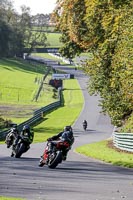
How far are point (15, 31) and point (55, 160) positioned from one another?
134671 millimetres

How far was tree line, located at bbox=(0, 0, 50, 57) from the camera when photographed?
460ft

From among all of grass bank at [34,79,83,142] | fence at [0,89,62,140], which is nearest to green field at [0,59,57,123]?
fence at [0,89,62,140]

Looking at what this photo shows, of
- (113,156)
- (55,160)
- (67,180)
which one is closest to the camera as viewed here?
(67,180)

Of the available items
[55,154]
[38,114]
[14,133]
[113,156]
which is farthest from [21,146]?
[38,114]

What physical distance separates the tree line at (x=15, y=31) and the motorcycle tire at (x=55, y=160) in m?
119

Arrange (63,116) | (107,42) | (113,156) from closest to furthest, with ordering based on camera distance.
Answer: (113,156), (107,42), (63,116)

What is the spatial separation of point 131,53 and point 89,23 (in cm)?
805

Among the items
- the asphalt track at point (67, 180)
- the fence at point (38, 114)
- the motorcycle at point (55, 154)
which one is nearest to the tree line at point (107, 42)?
the asphalt track at point (67, 180)

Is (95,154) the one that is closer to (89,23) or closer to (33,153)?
(33,153)

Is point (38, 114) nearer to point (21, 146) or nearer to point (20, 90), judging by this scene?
point (20, 90)

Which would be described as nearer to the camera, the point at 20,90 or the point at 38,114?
the point at 38,114

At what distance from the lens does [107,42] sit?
34594 mm

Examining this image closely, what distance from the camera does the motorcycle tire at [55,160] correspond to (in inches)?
786

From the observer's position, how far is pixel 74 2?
3834 centimetres
